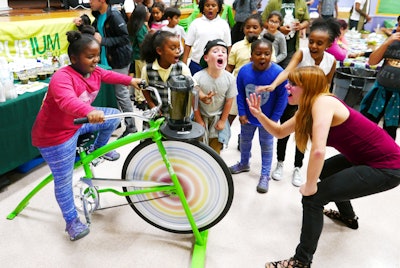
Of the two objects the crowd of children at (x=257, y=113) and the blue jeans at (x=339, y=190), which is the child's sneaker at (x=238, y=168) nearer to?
the crowd of children at (x=257, y=113)

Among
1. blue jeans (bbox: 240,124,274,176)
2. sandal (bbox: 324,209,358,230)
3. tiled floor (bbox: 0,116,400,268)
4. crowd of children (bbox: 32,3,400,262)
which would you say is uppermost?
crowd of children (bbox: 32,3,400,262)

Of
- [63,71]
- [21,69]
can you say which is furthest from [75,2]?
[63,71]

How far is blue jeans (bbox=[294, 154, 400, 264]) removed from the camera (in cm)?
165

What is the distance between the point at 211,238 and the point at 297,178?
0.98 m

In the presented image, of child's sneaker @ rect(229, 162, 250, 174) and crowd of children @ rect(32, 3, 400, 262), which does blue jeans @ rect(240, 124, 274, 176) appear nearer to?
crowd of children @ rect(32, 3, 400, 262)

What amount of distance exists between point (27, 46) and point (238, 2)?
107 inches

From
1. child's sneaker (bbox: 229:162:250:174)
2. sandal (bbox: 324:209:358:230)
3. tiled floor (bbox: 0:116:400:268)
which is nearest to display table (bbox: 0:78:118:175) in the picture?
tiled floor (bbox: 0:116:400:268)

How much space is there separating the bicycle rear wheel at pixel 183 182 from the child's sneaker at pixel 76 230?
13.2 inches

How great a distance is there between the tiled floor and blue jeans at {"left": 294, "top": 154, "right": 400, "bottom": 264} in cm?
27

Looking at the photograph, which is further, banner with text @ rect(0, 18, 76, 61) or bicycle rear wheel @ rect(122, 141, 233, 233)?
banner with text @ rect(0, 18, 76, 61)

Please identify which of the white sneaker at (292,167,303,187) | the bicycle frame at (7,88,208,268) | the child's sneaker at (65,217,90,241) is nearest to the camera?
the bicycle frame at (7,88,208,268)

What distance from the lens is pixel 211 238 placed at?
2.07 m

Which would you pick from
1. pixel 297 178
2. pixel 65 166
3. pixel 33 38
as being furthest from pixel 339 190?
pixel 33 38

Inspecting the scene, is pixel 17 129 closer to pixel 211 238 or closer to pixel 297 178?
pixel 211 238
